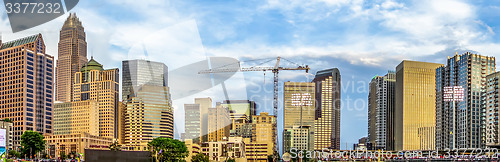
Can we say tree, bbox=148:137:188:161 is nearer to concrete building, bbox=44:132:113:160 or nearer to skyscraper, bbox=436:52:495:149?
concrete building, bbox=44:132:113:160

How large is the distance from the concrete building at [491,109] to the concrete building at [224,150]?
70.6 m

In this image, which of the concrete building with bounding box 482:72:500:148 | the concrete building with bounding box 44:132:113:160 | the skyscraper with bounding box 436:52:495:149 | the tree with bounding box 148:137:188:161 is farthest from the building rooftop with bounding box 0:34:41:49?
the concrete building with bounding box 482:72:500:148

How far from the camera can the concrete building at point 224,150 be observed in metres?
166

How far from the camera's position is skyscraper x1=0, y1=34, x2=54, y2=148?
6639 inches

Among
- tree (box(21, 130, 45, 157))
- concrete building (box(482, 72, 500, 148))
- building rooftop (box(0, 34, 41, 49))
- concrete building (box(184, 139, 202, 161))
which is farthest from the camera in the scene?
building rooftop (box(0, 34, 41, 49))

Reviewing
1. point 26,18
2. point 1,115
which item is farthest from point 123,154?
point 1,115

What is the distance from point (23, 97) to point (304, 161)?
87119mm

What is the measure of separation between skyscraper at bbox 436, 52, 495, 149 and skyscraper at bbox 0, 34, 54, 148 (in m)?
→ 124

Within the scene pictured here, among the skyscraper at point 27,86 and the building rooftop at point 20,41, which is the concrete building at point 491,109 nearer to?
the skyscraper at point 27,86

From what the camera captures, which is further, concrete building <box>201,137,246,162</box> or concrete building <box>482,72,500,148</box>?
concrete building <box>201,137,246,162</box>

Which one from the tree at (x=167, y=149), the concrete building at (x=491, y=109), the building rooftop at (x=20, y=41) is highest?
the building rooftop at (x=20, y=41)

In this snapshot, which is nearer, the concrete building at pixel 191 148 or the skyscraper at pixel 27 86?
the concrete building at pixel 191 148

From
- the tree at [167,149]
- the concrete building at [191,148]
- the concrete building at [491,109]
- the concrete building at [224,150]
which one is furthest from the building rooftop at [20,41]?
the concrete building at [491,109]

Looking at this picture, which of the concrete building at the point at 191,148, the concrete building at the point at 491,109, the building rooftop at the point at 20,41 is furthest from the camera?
the building rooftop at the point at 20,41
